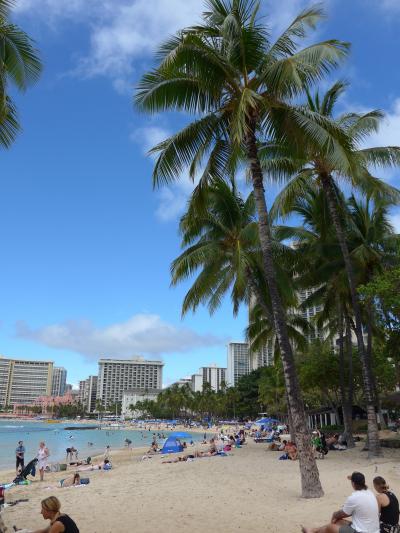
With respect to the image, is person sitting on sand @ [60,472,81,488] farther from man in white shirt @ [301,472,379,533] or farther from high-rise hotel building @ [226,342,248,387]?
high-rise hotel building @ [226,342,248,387]

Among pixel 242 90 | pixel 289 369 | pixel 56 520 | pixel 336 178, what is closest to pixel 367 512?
pixel 56 520

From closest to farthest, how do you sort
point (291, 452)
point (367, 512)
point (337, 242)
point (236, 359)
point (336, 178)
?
point (367, 512) < point (336, 178) < point (291, 452) < point (337, 242) < point (236, 359)

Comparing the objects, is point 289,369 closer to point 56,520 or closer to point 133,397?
point 56,520

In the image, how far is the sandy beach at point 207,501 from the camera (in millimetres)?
7871

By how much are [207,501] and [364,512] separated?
18.2 feet

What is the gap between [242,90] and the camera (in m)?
10.9

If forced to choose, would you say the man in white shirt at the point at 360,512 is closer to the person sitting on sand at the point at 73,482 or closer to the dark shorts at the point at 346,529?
the dark shorts at the point at 346,529

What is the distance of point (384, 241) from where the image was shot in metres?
19.9

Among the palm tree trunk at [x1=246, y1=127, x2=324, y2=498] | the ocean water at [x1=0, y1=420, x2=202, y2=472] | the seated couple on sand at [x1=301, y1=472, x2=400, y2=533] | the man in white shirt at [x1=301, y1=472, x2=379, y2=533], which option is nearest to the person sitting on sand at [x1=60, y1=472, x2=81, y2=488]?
the ocean water at [x1=0, y1=420, x2=202, y2=472]

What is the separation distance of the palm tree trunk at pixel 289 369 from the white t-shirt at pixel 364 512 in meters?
4.34

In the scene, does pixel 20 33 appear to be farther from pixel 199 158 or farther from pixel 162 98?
pixel 199 158

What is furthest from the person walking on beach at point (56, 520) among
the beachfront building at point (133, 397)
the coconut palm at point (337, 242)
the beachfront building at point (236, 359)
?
the beachfront building at point (133, 397)

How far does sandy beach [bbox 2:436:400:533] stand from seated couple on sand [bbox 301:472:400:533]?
211 cm

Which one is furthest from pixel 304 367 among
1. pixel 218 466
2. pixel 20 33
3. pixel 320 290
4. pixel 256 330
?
pixel 20 33
